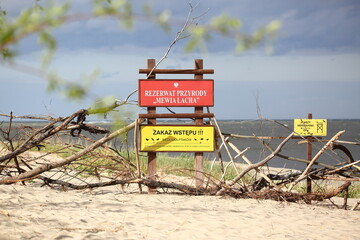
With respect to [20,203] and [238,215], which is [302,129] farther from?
[20,203]

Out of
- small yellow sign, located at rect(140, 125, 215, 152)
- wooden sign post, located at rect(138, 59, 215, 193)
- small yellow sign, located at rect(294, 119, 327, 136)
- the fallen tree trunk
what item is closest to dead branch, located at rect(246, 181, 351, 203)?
wooden sign post, located at rect(138, 59, 215, 193)

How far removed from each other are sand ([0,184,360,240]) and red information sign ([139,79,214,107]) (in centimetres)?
183

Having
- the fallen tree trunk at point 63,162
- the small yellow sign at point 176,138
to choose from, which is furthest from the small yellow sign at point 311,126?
the fallen tree trunk at point 63,162

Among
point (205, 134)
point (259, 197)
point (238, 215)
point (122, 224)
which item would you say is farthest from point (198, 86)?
point (122, 224)

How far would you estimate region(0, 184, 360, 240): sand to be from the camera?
15.6 feet

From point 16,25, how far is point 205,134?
6.82 metres

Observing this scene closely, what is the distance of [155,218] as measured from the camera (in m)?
5.50

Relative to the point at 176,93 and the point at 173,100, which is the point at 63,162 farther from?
the point at 176,93

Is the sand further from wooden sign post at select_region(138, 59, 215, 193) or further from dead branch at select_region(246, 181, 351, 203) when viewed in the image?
wooden sign post at select_region(138, 59, 215, 193)

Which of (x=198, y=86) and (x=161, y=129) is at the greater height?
(x=198, y=86)

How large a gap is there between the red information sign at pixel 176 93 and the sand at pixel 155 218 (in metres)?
1.83

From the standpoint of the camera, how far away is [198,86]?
816cm

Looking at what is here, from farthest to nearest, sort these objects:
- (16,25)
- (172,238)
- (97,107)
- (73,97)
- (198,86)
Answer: (198,86) < (172,238) < (97,107) < (73,97) < (16,25)

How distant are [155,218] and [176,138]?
2.77m
